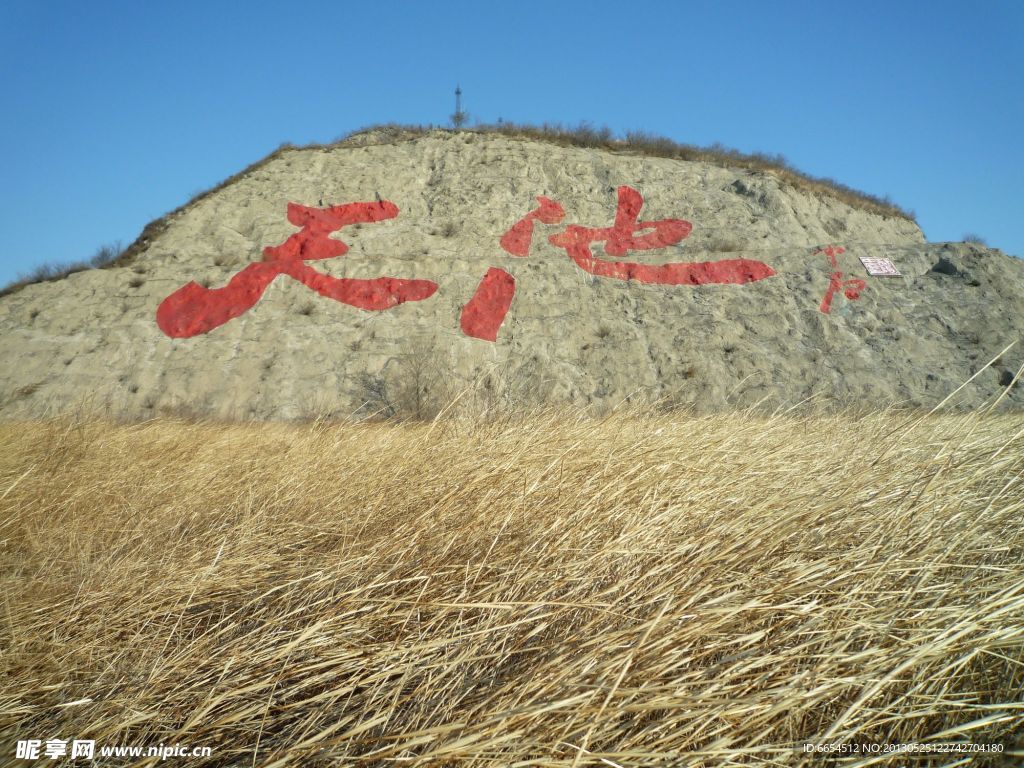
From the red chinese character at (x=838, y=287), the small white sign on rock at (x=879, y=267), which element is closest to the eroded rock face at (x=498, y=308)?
the red chinese character at (x=838, y=287)

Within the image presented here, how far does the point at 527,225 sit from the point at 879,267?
8.41 m

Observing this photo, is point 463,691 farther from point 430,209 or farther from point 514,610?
point 430,209

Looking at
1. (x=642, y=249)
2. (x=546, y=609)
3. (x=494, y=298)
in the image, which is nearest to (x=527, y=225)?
(x=642, y=249)

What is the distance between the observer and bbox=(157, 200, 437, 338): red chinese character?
11.9 meters

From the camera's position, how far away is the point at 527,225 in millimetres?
14609

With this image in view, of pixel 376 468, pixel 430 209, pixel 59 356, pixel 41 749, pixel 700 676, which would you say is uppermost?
pixel 430 209

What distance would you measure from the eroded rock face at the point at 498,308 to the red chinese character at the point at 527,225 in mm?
72

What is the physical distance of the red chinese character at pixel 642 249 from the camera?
13.5 m

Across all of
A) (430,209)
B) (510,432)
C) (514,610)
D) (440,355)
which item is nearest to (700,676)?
(514,610)

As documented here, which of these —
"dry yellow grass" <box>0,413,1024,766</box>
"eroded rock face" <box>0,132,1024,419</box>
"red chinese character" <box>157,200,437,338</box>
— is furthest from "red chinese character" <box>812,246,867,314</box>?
"dry yellow grass" <box>0,413,1024,766</box>

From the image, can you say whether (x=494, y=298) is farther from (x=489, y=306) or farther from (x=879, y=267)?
(x=879, y=267)

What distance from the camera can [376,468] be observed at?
8.46 ft

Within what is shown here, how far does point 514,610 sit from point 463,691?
0.22 metres

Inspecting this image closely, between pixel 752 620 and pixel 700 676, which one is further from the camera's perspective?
pixel 752 620
